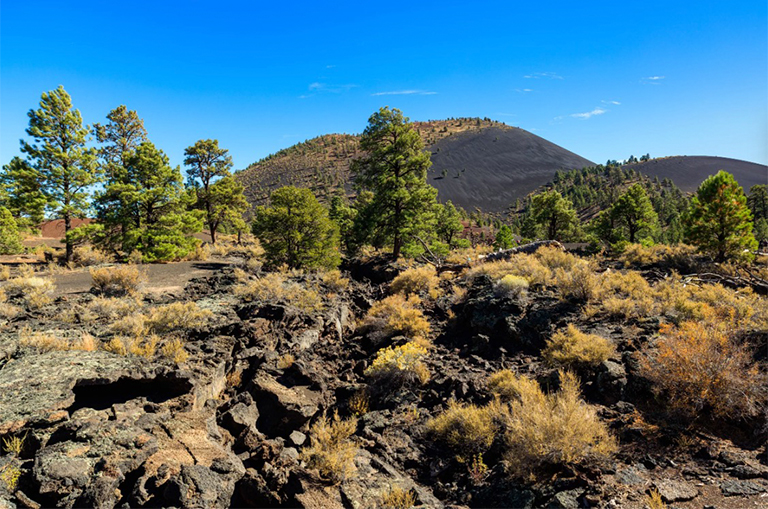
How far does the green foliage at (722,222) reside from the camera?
1683 cm

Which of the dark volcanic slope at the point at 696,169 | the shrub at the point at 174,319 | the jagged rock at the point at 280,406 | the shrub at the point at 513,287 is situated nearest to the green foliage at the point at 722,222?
the shrub at the point at 513,287

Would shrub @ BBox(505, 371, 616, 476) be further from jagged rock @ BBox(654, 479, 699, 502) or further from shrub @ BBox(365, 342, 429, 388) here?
shrub @ BBox(365, 342, 429, 388)

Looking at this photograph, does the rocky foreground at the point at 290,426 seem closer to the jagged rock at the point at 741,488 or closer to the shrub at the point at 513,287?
the jagged rock at the point at 741,488

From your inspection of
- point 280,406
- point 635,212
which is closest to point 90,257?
point 280,406

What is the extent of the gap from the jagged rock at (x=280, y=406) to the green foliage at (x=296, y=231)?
34.5 ft

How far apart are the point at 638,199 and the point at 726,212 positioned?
13208 millimetres

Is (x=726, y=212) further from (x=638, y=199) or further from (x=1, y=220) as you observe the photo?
(x=1, y=220)

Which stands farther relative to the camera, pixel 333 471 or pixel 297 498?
pixel 333 471

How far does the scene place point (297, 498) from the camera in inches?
171

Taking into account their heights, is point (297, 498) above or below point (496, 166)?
below

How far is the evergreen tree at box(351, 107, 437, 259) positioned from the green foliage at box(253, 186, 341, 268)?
3.58 meters

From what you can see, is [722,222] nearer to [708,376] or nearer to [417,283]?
[417,283]

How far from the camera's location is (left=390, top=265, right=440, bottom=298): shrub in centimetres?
1531

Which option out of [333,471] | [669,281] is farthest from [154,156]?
[669,281]
